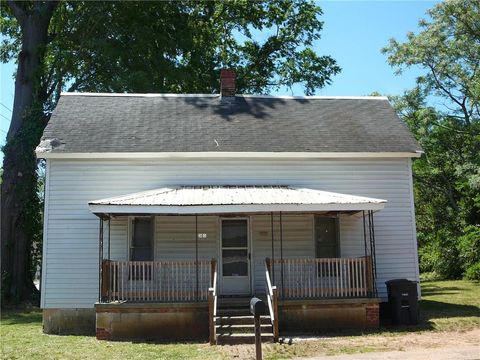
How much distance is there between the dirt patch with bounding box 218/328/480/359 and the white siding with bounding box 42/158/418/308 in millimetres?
3470

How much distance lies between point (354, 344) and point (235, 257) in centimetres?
480

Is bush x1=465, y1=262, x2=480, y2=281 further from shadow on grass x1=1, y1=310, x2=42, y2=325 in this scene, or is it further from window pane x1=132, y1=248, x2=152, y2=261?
shadow on grass x1=1, y1=310, x2=42, y2=325

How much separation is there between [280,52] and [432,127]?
33.0 feet

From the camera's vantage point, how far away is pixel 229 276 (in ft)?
47.8

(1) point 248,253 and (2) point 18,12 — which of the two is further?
(2) point 18,12

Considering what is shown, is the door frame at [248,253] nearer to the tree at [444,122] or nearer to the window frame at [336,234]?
the window frame at [336,234]

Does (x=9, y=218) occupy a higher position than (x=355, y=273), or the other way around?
(x=9, y=218)

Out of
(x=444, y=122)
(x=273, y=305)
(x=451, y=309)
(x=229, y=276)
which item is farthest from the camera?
(x=444, y=122)

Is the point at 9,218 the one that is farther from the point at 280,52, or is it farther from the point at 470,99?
the point at 470,99

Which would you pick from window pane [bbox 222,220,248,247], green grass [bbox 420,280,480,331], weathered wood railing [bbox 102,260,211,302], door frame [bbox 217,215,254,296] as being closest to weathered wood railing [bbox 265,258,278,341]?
weathered wood railing [bbox 102,260,211,302]

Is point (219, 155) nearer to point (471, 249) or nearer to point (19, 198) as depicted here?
point (19, 198)

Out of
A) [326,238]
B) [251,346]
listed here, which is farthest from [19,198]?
[251,346]

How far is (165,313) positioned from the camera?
41.0 ft

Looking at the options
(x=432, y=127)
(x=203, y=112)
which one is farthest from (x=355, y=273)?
(x=432, y=127)
